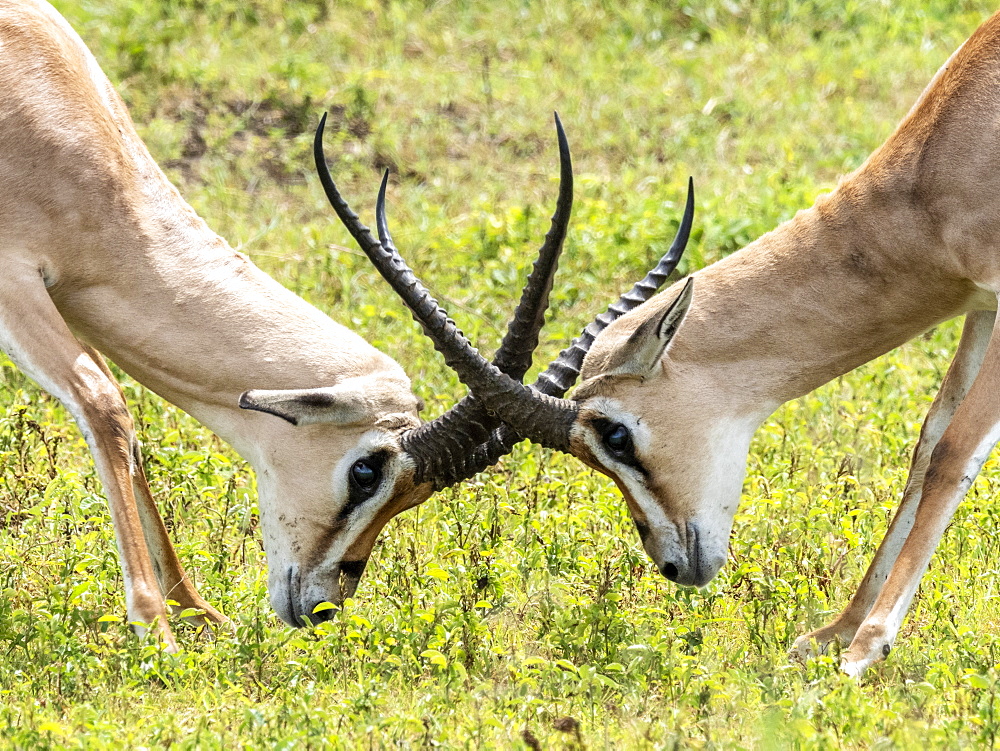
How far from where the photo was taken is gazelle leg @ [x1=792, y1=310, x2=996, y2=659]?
5.78m

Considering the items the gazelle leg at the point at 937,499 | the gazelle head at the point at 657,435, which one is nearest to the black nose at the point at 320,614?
the gazelle head at the point at 657,435

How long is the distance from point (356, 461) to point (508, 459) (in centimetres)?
180

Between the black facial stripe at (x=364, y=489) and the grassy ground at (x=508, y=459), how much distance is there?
0.33m

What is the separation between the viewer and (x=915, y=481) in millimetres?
5977

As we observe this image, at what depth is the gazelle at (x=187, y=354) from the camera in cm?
545

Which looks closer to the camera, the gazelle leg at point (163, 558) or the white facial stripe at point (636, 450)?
the white facial stripe at point (636, 450)

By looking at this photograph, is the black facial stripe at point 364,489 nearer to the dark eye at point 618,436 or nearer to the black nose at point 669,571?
the dark eye at point 618,436

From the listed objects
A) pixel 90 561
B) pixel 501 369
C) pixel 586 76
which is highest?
pixel 501 369

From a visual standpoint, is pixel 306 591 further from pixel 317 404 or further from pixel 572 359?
pixel 572 359

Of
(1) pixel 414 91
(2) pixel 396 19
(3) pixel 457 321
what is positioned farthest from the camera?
(2) pixel 396 19

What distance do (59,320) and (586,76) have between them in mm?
7398

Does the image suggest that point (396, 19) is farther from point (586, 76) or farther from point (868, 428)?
point (868, 428)

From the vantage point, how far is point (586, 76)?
12078 mm

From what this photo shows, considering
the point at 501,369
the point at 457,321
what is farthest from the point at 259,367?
the point at 457,321
